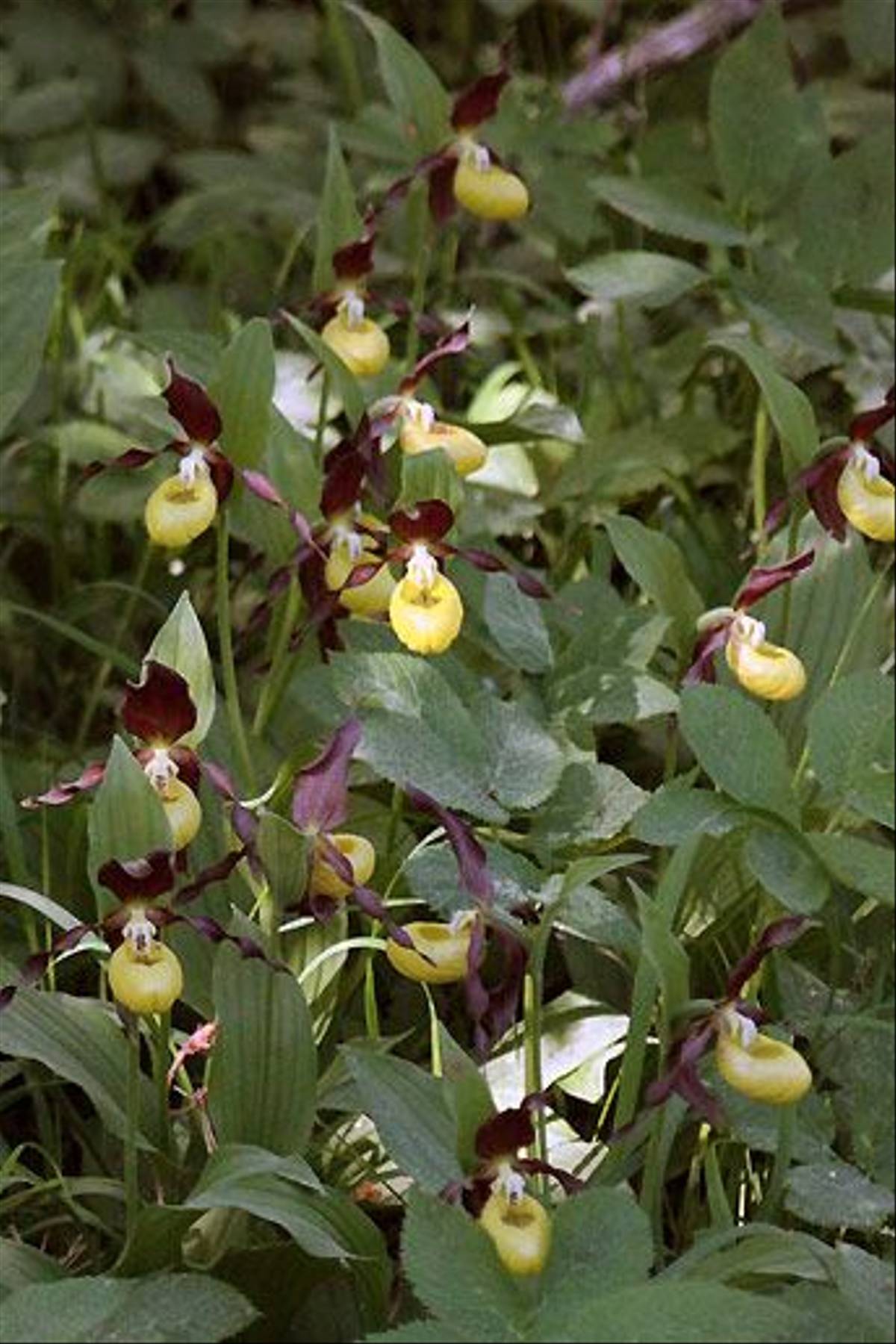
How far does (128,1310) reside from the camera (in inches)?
45.1

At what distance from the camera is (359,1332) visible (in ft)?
4.19

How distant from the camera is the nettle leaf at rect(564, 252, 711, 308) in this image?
73.7 inches

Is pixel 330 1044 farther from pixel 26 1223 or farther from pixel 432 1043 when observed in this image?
pixel 26 1223

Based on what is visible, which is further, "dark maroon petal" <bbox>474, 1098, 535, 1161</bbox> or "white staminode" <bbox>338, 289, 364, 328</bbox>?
"white staminode" <bbox>338, 289, 364, 328</bbox>

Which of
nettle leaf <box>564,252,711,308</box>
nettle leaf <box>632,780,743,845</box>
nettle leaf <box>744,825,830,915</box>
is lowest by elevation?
nettle leaf <box>564,252,711,308</box>

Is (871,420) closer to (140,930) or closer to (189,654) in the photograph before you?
(189,654)

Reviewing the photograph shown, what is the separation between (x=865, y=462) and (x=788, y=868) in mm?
403

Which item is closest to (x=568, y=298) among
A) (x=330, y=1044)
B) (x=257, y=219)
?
(x=257, y=219)

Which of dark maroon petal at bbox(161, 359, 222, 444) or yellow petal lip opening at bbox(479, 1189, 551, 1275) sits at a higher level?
dark maroon petal at bbox(161, 359, 222, 444)

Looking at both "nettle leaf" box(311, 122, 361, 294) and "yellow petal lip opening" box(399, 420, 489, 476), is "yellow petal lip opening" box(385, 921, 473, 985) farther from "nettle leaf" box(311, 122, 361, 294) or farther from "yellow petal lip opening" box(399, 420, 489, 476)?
"nettle leaf" box(311, 122, 361, 294)

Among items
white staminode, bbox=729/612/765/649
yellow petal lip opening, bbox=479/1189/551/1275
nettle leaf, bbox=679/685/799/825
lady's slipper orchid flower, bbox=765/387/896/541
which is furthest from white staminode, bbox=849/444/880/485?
yellow petal lip opening, bbox=479/1189/551/1275

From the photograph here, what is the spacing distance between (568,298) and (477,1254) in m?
1.68

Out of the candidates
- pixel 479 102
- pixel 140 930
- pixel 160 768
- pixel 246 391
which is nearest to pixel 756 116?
pixel 479 102

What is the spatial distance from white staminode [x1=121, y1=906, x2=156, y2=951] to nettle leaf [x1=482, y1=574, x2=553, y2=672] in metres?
0.34
